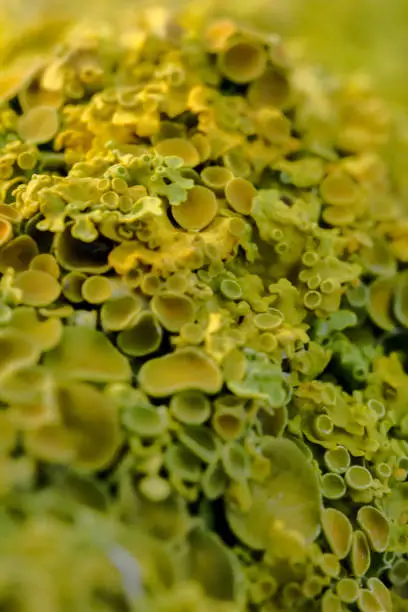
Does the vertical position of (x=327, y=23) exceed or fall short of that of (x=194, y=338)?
it falls short

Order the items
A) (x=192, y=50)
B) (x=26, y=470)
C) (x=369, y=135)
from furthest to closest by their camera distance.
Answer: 1. (x=369, y=135)
2. (x=192, y=50)
3. (x=26, y=470)

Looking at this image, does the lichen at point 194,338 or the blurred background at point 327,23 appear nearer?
the lichen at point 194,338

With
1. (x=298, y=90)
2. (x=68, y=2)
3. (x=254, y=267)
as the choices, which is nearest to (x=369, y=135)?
(x=298, y=90)

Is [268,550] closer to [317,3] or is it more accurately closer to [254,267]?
[254,267]

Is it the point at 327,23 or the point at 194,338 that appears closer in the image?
the point at 194,338
